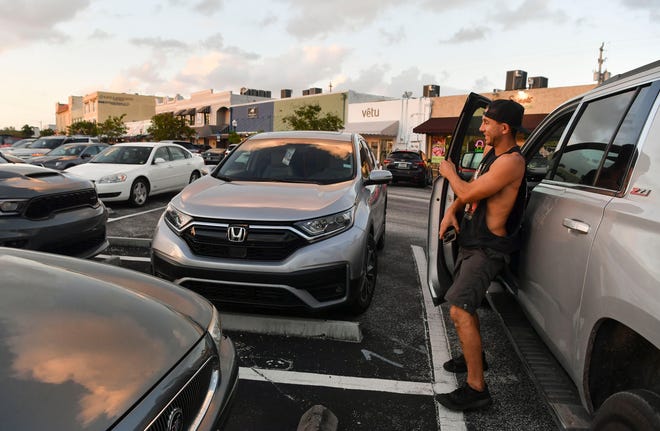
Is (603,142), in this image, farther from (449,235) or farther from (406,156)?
(406,156)

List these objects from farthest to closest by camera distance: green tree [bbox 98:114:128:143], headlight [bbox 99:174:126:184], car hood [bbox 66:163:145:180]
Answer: green tree [bbox 98:114:128:143] → car hood [bbox 66:163:145:180] → headlight [bbox 99:174:126:184]

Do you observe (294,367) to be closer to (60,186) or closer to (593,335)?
(593,335)

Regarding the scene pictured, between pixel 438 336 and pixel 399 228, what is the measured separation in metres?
5.11

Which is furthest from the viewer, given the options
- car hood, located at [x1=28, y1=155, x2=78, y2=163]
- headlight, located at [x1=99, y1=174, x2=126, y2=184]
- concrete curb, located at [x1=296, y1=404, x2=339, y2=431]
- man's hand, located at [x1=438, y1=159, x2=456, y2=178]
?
car hood, located at [x1=28, y1=155, x2=78, y2=163]

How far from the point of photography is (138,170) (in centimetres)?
1058

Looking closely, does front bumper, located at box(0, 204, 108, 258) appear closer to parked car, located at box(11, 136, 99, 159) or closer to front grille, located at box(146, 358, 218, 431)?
front grille, located at box(146, 358, 218, 431)

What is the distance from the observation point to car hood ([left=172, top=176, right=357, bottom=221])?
3568mm

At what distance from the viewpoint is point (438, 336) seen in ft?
12.7

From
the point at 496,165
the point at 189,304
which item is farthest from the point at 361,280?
the point at 189,304

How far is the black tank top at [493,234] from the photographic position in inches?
110

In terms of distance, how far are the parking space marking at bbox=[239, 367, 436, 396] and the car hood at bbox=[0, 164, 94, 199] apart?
8.32ft

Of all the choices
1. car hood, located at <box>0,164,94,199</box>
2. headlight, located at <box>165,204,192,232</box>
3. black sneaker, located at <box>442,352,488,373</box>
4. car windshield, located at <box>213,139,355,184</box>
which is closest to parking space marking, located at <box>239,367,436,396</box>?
black sneaker, located at <box>442,352,488,373</box>

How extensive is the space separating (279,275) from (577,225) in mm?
1997

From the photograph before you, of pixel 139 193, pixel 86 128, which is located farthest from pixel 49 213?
pixel 86 128
